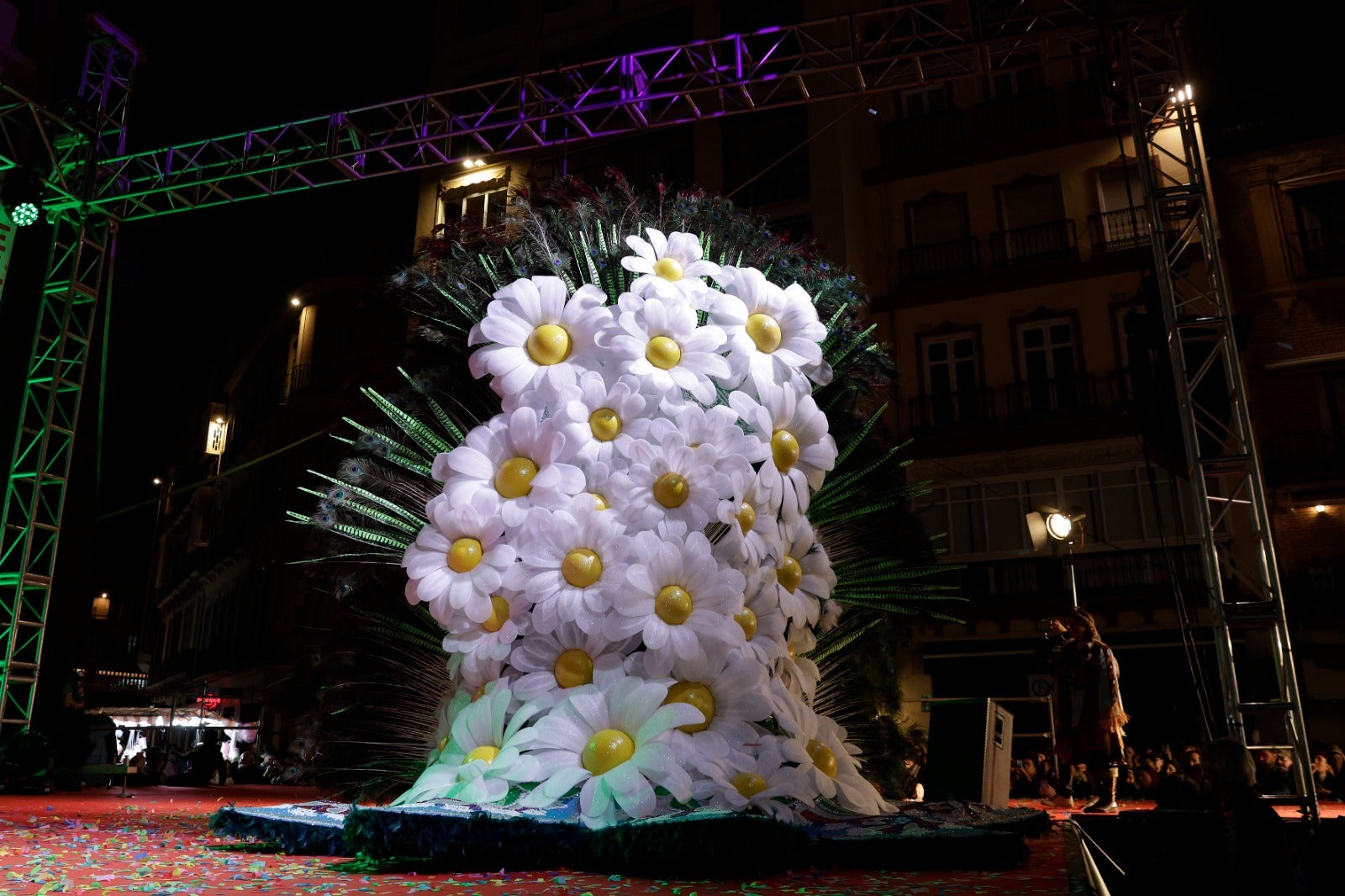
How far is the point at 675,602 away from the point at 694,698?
0.32m

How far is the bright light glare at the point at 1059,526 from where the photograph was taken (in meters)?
11.2

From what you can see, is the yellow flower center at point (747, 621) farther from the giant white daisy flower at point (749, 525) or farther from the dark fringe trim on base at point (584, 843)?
the dark fringe trim on base at point (584, 843)

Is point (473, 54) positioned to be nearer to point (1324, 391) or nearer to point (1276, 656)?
point (1324, 391)

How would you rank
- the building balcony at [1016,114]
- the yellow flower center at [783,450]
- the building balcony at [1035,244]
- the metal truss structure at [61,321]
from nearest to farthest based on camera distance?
the yellow flower center at [783,450]
the metal truss structure at [61,321]
the building balcony at [1035,244]
the building balcony at [1016,114]

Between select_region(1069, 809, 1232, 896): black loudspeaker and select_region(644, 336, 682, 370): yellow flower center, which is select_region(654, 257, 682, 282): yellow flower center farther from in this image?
select_region(1069, 809, 1232, 896): black loudspeaker

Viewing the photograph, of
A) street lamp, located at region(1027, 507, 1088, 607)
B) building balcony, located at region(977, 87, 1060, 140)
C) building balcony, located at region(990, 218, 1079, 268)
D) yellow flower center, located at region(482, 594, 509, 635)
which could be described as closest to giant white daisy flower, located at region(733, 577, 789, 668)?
yellow flower center, located at region(482, 594, 509, 635)

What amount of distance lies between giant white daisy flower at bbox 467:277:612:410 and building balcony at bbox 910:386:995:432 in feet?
50.1

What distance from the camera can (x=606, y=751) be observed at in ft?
11.2

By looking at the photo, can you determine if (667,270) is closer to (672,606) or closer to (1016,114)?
(672,606)

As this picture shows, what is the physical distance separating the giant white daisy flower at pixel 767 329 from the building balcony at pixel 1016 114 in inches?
661

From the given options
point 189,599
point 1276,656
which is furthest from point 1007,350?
point 189,599

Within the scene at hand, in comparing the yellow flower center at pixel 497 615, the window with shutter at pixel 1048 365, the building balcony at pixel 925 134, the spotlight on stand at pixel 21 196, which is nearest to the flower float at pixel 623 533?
the yellow flower center at pixel 497 615

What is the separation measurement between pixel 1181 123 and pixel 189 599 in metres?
32.5

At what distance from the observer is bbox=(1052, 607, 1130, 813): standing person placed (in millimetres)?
7789
